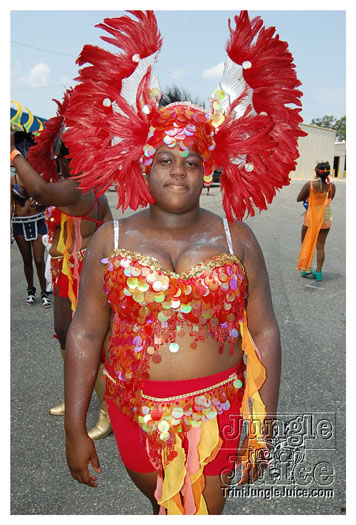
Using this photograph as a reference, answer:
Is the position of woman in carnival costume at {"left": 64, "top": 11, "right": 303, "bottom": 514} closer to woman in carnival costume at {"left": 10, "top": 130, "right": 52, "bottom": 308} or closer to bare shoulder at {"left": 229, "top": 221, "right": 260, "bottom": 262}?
bare shoulder at {"left": 229, "top": 221, "right": 260, "bottom": 262}

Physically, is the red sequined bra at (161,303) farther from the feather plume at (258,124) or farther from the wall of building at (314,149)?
the wall of building at (314,149)

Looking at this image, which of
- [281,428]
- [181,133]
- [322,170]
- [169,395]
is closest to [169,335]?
[169,395]

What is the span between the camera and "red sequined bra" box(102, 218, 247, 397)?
1795 millimetres

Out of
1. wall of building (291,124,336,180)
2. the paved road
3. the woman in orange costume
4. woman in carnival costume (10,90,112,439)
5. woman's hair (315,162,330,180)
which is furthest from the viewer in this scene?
wall of building (291,124,336,180)

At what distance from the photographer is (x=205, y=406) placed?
6.23 feet

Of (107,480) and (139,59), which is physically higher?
(139,59)

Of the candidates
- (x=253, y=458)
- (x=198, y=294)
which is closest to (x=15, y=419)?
(x=253, y=458)

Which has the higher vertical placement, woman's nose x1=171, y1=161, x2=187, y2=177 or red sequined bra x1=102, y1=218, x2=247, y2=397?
woman's nose x1=171, y1=161, x2=187, y2=177

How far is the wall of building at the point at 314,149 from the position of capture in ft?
175

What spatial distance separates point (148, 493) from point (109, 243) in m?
1.16

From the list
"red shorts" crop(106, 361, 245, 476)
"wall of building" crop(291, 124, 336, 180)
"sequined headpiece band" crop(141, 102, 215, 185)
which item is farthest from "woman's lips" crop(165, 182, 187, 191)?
"wall of building" crop(291, 124, 336, 180)

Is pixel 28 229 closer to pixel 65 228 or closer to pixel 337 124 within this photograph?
pixel 65 228

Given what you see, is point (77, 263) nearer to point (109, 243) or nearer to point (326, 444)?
point (109, 243)

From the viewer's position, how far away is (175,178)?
188cm
